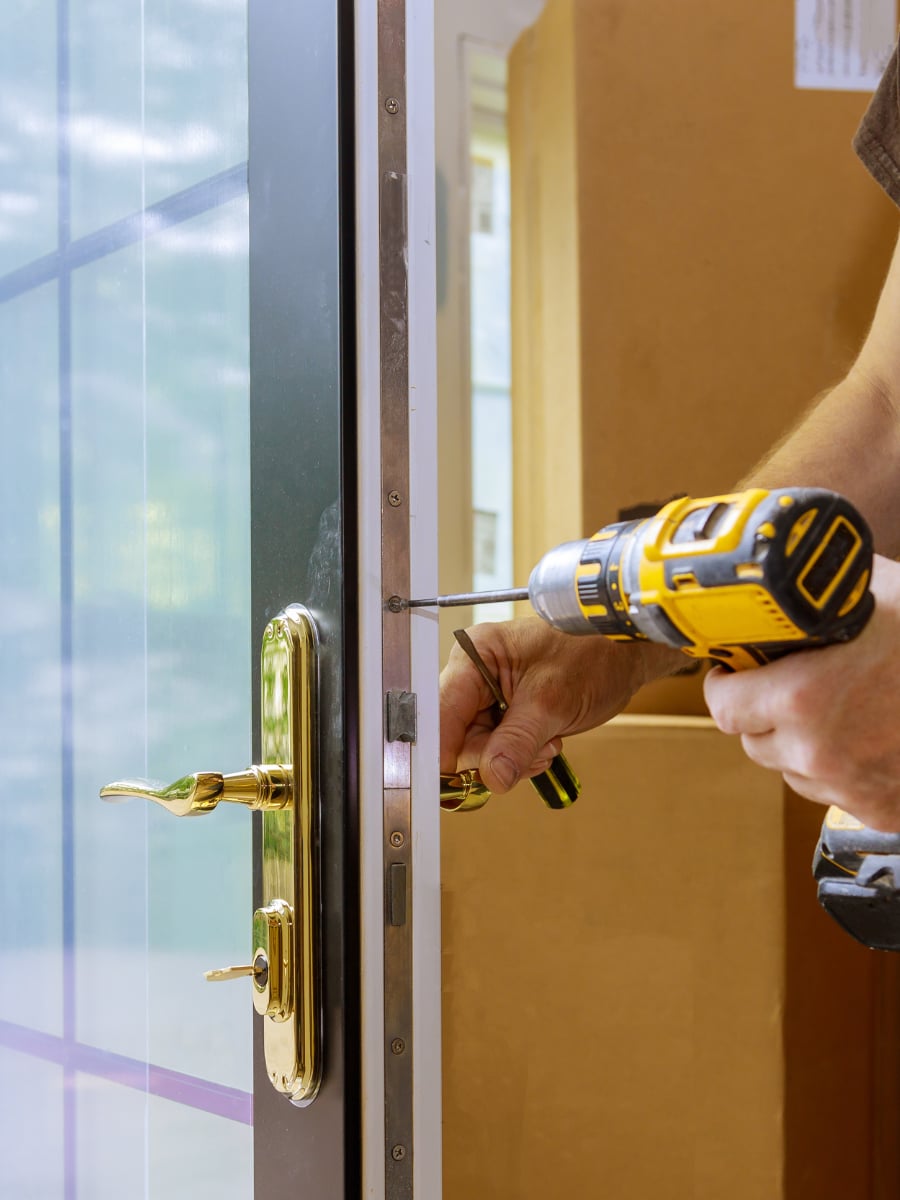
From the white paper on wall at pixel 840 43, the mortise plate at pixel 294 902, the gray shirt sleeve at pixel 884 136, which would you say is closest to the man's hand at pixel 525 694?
the mortise plate at pixel 294 902

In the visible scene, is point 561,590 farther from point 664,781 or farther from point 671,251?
point 671,251

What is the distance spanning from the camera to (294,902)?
588 mm

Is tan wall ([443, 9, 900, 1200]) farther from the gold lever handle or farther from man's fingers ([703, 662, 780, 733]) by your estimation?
man's fingers ([703, 662, 780, 733])

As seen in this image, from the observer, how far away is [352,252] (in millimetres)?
583

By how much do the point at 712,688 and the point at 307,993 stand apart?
0.26 m

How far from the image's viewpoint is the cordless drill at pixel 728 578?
393 millimetres

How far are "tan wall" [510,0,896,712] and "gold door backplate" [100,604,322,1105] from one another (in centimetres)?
59

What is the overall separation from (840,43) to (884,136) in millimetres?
439

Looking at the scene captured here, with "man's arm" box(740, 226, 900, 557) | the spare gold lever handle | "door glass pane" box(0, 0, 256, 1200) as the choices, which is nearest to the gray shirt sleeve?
"man's arm" box(740, 226, 900, 557)

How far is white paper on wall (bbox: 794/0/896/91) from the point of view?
117cm

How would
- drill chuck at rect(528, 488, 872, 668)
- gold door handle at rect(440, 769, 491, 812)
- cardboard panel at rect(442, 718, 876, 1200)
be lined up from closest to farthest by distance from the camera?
drill chuck at rect(528, 488, 872, 668) → gold door handle at rect(440, 769, 491, 812) → cardboard panel at rect(442, 718, 876, 1200)

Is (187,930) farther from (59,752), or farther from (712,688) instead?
(712,688)

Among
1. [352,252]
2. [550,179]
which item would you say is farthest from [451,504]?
[352,252]

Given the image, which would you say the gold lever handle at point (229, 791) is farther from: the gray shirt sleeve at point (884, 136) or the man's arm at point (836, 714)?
the gray shirt sleeve at point (884, 136)
